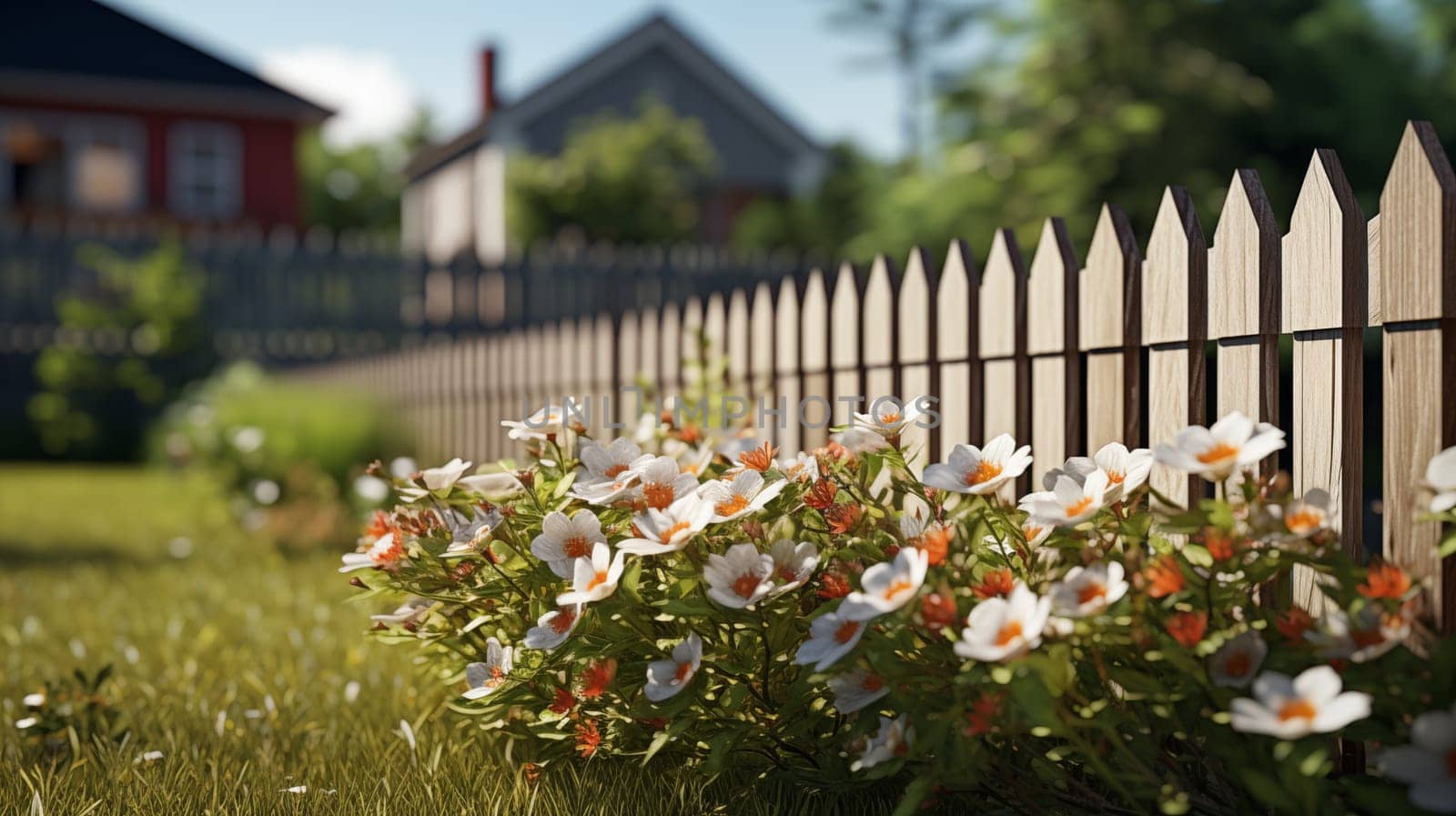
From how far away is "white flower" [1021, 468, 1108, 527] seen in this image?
175 cm

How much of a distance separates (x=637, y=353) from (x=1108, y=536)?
298 cm

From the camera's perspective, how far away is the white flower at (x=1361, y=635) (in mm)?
1526

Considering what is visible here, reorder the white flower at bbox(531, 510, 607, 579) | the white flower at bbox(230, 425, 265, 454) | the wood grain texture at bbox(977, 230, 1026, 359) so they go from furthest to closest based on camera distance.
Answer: the white flower at bbox(230, 425, 265, 454)
the wood grain texture at bbox(977, 230, 1026, 359)
the white flower at bbox(531, 510, 607, 579)

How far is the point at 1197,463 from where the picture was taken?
5.49 feet

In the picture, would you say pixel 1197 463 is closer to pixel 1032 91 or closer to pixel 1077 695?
pixel 1077 695

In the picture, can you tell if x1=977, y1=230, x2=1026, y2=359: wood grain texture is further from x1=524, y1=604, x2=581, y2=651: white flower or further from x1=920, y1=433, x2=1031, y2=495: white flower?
x1=524, y1=604, x2=581, y2=651: white flower

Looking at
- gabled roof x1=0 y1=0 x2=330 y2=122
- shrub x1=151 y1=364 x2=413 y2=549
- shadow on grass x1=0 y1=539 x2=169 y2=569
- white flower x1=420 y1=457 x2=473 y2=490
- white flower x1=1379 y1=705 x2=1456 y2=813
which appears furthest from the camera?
gabled roof x1=0 y1=0 x2=330 y2=122

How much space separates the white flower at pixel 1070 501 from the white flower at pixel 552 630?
0.71m

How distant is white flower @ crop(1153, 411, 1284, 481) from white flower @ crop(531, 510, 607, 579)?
2.91ft

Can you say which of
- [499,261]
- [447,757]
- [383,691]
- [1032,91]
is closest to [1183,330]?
[447,757]

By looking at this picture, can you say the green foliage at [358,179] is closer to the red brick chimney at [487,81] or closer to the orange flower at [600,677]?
the red brick chimney at [487,81]

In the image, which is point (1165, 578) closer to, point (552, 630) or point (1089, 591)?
point (1089, 591)

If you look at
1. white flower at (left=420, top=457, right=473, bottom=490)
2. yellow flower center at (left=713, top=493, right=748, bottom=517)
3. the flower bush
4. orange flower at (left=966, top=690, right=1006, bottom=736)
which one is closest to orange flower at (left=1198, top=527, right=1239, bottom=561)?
the flower bush

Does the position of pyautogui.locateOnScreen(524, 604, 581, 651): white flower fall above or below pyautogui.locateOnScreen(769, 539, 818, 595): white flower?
below
